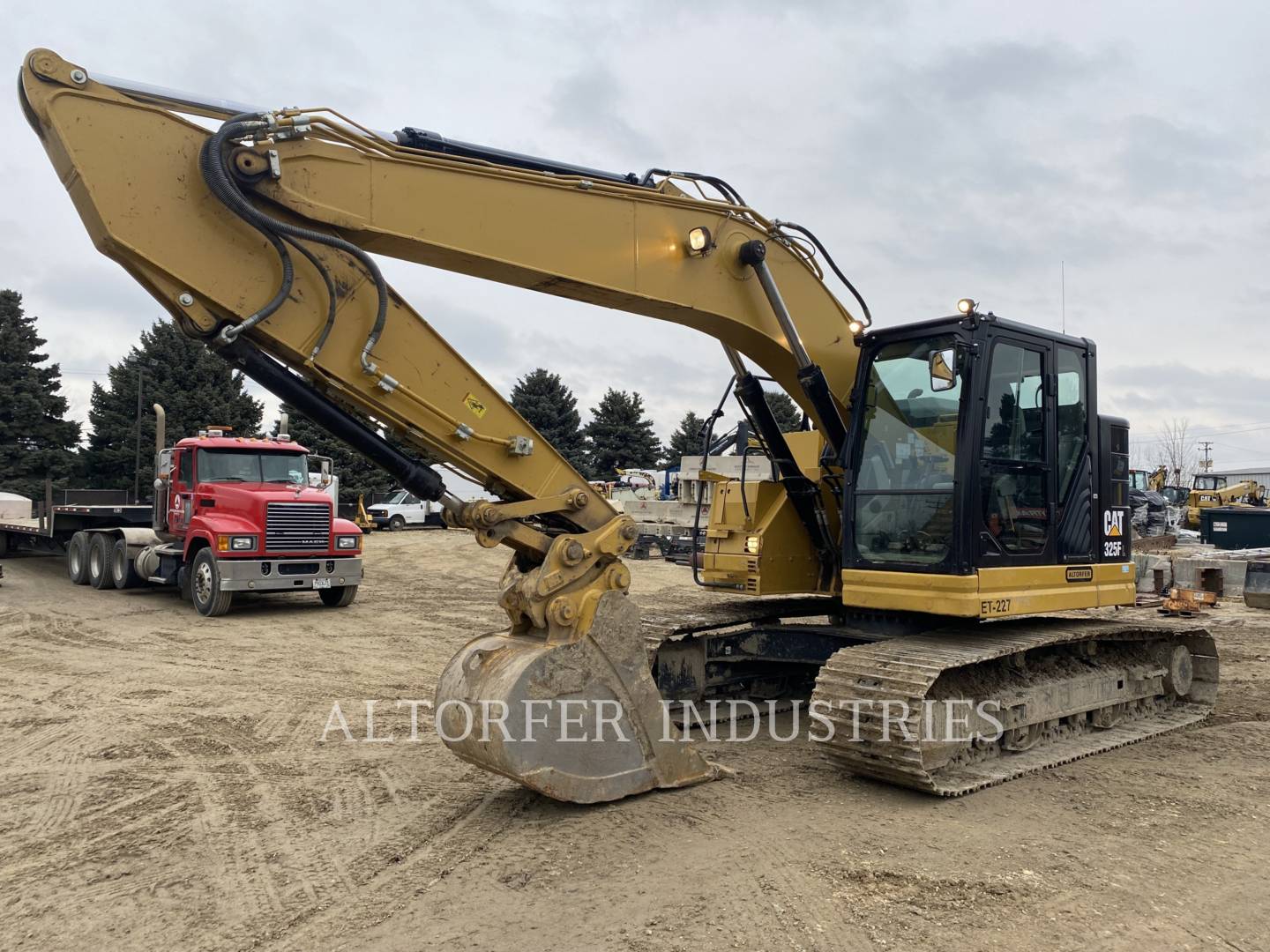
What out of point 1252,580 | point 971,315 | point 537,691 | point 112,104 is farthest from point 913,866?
point 1252,580

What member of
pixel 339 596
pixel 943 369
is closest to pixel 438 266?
pixel 943 369

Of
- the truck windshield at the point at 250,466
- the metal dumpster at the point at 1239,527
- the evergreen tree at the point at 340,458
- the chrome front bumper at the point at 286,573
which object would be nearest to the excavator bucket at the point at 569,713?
the chrome front bumper at the point at 286,573

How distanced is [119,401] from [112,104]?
148ft

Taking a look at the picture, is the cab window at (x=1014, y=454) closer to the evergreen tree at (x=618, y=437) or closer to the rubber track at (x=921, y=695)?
the rubber track at (x=921, y=695)

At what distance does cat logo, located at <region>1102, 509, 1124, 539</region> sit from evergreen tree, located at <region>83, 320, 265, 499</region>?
40.8 m

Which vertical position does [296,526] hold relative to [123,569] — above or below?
above

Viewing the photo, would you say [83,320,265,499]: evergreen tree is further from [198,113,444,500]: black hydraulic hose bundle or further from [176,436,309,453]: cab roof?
[198,113,444,500]: black hydraulic hose bundle

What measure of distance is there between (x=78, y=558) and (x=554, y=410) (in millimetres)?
34283

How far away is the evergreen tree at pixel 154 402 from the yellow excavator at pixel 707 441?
40.0 m

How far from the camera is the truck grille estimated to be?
13750 millimetres

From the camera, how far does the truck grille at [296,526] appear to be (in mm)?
13750

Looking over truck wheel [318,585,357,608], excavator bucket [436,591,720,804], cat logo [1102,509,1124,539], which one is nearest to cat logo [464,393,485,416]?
excavator bucket [436,591,720,804]

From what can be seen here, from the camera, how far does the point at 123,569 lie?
54.6 feet

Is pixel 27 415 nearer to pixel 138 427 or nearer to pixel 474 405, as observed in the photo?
pixel 138 427
